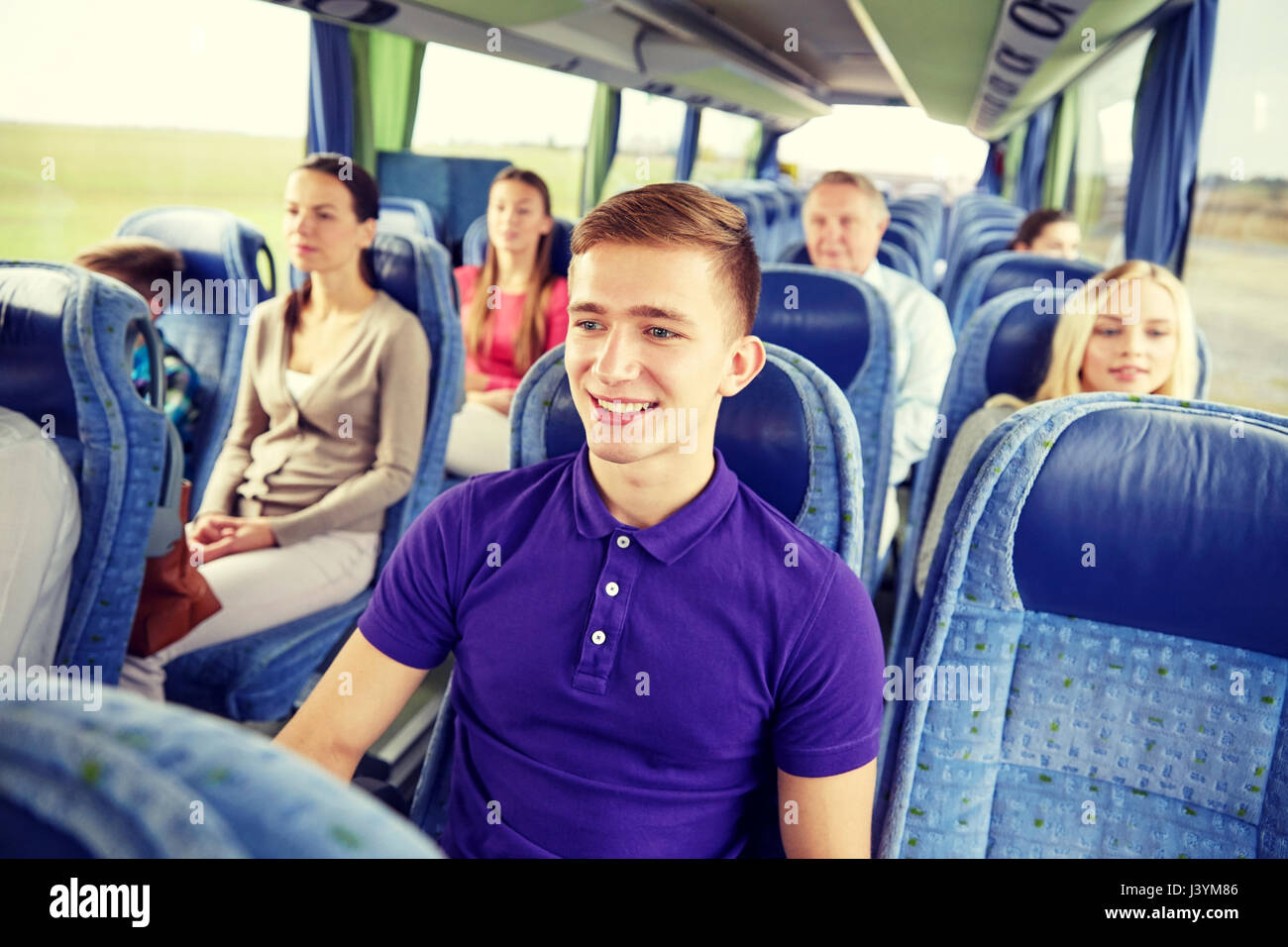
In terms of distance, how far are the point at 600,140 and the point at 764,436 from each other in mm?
8178

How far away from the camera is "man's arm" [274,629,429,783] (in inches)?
41.2

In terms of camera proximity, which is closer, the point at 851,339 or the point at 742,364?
the point at 742,364

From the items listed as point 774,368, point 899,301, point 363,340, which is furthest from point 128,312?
point 899,301

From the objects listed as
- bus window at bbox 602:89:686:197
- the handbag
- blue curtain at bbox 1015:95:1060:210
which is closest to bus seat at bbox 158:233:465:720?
the handbag

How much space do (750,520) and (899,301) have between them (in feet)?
7.76

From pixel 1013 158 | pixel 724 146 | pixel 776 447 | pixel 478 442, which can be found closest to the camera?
pixel 776 447

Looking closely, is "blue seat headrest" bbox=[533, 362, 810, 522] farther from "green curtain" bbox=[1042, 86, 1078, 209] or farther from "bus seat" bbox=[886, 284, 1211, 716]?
"green curtain" bbox=[1042, 86, 1078, 209]

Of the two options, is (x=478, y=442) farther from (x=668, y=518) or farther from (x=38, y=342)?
(x=668, y=518)

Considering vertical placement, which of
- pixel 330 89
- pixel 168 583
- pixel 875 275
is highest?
pixel 330 89

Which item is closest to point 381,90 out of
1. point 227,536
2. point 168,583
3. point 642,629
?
point 227,536

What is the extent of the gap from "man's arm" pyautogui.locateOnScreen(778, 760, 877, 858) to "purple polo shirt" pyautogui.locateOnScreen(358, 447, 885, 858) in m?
0.02

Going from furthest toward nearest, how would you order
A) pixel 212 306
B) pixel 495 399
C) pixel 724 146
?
pixel 724 146 → pixel 495 399 → pixel 212 306

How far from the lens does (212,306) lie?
2.71 metres
